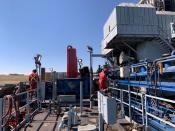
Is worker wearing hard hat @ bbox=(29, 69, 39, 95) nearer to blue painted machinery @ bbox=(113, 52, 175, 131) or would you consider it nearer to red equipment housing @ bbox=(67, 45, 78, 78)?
red equipment housing @ bbox=(67, 45, 78, 78)

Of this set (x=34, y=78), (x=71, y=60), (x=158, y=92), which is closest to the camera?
(x=158, y=92)

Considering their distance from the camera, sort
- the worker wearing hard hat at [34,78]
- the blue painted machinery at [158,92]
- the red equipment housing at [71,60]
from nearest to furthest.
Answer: the blue painted machinery at [158,92] → the worker wearing hard hat at [34,78] → the red equipment housing at [71,60]

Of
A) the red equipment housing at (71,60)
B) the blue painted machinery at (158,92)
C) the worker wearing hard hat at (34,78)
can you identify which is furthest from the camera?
the red equipment housing at (71,60)

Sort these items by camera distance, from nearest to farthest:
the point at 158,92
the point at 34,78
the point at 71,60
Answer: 1. the point at 158,92
2. the point at 34,78
3. the point at 71,60

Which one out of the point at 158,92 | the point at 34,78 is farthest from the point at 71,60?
the point at 158,92

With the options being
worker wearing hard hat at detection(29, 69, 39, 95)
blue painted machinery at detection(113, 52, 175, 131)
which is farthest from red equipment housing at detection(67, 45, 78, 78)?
blue painted machinery at detection(113, 52, 175, 131)

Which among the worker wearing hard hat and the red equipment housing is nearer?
the worker wearing hard hat

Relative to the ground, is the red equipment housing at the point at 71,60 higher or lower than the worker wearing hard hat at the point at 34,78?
higher

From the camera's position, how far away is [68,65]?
711 inches

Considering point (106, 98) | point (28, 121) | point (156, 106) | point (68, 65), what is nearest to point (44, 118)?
point (28, 121)

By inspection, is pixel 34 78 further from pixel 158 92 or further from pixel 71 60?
pixel 158 92

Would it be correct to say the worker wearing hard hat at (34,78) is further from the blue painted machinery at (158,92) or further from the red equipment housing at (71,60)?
the blue painted machinery at (158,92)

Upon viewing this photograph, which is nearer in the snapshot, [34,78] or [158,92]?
[158,92]

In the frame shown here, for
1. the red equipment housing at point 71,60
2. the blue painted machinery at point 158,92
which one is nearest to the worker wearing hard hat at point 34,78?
the red equipment housing at point 71,60
